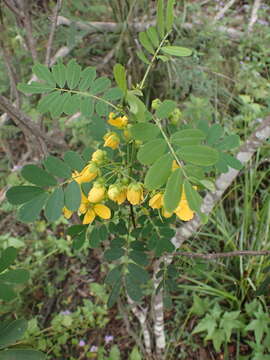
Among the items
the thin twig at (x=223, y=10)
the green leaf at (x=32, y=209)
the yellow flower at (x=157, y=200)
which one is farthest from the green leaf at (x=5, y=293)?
the thin twig at (x=223, y=10)

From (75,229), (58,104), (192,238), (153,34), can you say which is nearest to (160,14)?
(153,34)

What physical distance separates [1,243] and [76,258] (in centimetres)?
43

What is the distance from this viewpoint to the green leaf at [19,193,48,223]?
0.69 m

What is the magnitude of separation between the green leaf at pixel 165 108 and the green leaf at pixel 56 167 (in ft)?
0.82

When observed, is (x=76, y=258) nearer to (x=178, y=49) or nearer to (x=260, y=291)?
(x=260, y=291)

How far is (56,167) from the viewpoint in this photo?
0.74 metres

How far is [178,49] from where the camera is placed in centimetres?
72

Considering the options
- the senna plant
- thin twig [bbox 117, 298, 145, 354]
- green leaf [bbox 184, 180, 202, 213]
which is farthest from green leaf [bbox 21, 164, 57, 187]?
thin twig [bbox 117, 298, 145, 354]

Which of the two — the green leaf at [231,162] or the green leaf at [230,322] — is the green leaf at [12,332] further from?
the green leaf at [230,322]

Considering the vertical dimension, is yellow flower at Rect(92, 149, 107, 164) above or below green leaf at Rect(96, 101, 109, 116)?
below

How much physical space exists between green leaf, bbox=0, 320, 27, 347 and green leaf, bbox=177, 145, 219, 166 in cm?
50

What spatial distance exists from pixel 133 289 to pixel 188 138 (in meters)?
0.52

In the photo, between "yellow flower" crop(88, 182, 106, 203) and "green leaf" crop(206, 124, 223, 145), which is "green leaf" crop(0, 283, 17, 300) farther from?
"green leaf" crop(206, 124, 223, 145)

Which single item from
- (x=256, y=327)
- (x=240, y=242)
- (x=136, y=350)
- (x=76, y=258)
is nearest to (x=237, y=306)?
(x=256, y=327)
